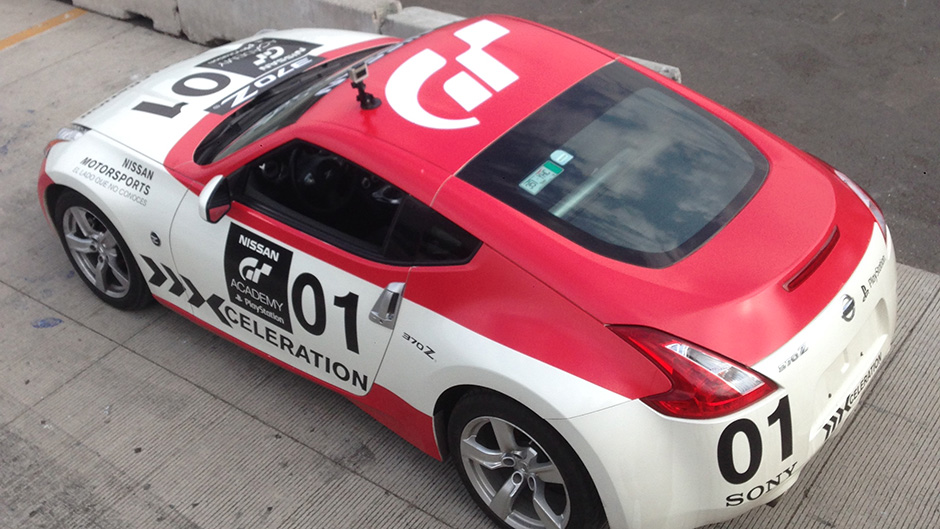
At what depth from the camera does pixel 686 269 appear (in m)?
2.96

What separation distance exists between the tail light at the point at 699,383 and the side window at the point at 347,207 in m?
0.77

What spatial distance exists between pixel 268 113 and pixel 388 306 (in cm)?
138

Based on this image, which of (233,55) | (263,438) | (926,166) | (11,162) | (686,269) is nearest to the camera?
(686,269)

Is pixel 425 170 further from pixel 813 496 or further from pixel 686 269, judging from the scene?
pixel 813 496

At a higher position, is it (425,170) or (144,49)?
(425,170)

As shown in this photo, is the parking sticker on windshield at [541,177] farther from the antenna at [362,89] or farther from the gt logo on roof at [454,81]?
the antenna at [362,89]

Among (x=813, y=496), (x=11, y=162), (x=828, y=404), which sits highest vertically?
(x=828, y=404)

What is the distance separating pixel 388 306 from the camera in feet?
10.8

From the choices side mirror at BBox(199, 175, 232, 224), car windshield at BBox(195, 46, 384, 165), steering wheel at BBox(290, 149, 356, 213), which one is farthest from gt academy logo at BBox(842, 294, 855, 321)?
side mirror at BBox(199, 175, 232, 224)

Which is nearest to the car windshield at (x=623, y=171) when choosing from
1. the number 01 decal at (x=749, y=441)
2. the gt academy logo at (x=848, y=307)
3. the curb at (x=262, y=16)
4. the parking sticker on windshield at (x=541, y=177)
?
the parking sticker on windshield at (x=541, y=177)

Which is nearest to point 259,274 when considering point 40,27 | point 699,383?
point 699,383

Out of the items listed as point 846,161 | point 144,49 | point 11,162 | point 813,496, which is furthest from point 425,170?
point 144,49

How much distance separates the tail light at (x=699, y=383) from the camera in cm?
274

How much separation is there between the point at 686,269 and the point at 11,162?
213 inches
